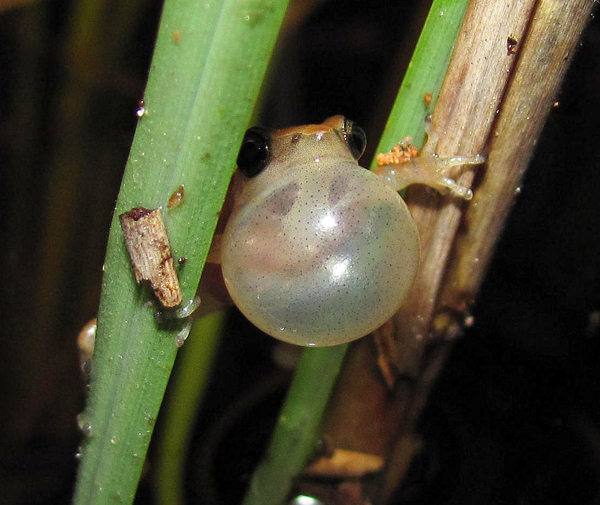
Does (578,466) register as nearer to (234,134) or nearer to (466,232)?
(466,232)

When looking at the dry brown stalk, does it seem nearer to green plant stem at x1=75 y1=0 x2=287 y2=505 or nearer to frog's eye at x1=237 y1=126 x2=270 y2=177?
frog's eye at x1=237 y1=126 x2=270 y2=177

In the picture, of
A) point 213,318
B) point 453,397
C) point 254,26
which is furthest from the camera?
point 453,397

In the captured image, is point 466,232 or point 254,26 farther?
point 466,232

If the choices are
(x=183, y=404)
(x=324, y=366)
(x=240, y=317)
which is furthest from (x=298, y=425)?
(x=240, y=317)

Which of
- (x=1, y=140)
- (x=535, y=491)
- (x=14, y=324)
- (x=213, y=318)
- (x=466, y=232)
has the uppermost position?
(x=466, y=232)

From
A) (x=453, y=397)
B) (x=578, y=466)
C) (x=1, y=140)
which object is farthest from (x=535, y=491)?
(x=1, y=140)

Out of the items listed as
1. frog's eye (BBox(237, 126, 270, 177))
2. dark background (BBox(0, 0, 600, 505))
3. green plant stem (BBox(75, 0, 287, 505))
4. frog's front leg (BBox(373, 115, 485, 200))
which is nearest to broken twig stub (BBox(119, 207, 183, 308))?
green plant stem (BBox(75, 0, 287, 505))
